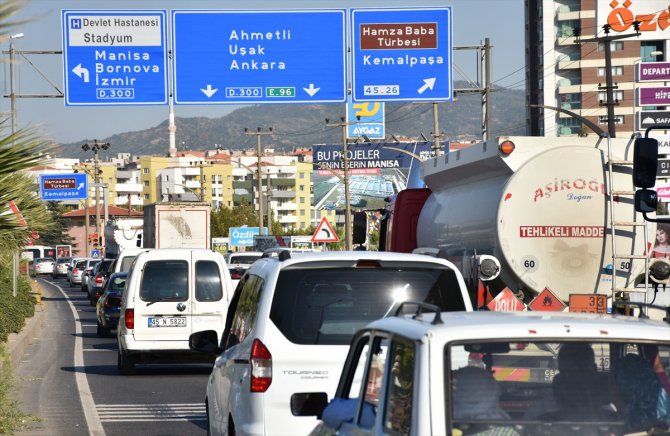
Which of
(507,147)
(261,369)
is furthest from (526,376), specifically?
(507,147)

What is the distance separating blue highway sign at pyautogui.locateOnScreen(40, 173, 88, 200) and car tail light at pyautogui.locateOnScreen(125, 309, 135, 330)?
54208 millimetres

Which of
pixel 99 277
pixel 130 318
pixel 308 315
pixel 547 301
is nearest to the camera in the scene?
pixel 308 315

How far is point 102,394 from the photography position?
17578mm

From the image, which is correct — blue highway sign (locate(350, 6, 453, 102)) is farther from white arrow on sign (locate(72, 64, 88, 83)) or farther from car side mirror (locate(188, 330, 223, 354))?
car side mirror (locate(188, 330, 223, 354))

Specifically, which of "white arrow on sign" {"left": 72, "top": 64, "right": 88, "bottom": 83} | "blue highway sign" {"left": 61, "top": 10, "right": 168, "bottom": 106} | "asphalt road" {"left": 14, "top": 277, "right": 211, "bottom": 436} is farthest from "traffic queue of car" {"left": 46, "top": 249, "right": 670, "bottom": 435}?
"white arrow on sign" {"left": 72, "top": 64, "right": 88, "bottom": 83}

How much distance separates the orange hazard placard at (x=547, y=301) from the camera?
1394 centimetres

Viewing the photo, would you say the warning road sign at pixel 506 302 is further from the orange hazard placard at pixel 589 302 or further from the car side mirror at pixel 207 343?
the car side mirror at pixel 207 343

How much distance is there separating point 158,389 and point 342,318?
1042cm

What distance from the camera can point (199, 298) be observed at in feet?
69.7

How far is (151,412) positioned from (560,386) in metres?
10.8

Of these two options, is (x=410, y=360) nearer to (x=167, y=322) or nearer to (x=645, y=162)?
(x=645, y=162)

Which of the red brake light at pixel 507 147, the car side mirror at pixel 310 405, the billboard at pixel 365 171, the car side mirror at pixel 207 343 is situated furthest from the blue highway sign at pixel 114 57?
the billboard at pixel 365 171

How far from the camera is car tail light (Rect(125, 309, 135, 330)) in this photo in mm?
20803

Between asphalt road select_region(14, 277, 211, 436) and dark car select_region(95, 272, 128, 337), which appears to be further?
dark car select_region(95, 272, 128, 337)
